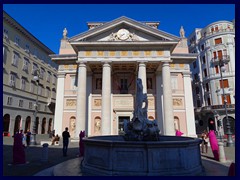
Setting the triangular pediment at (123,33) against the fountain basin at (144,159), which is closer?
the fountain basin at (144,159)

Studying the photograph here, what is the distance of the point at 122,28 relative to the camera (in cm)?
2195

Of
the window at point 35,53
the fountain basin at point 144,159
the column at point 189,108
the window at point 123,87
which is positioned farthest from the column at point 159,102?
the window at point 35,53

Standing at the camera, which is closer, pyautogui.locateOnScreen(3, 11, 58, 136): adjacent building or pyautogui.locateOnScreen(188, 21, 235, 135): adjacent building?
pyautogui.locateOnScreen(3, 11, 58, 136): adjacent building

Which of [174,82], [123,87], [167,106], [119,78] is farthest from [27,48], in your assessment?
[167,106]

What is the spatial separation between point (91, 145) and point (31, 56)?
31.1 meters

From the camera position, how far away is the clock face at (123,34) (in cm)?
2144

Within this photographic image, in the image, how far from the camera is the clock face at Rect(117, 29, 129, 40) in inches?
844

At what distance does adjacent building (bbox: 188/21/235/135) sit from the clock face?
19.1m

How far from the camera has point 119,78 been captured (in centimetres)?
2491

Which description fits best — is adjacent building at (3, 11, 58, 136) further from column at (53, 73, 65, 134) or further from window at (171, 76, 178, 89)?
window at (171, 76, 178, 89)

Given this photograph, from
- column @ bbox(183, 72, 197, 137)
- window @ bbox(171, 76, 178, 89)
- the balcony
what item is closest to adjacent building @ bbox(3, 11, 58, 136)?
window @ bbox(171, 76, 178, 89)

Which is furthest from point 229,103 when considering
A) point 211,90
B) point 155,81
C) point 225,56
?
point 155,81

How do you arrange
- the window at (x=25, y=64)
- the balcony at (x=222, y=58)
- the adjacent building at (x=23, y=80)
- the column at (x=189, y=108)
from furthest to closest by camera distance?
the balcony at (x=222, y=58) < the window at (x=25, y=64) < the adjacent building at (x=23, y=80) < the column at (x=189, y=108)

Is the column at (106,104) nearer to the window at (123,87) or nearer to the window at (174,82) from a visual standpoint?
the window at (123,87)
